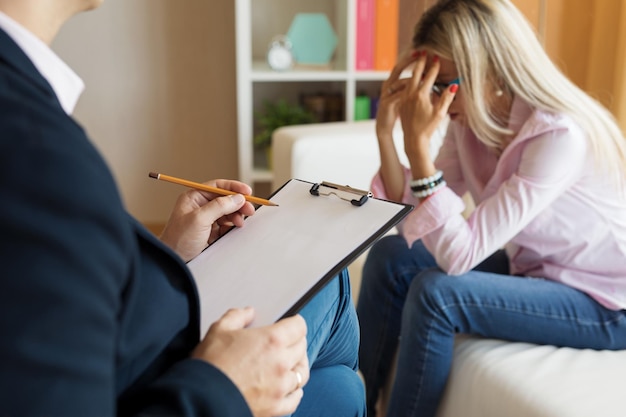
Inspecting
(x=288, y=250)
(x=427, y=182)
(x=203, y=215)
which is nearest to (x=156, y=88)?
(x=427, y=182)

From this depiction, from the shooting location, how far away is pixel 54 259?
1.51ft

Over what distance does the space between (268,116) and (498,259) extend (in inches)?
55.1

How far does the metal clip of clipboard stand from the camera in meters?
0.94

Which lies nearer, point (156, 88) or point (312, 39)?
point (312, 39)

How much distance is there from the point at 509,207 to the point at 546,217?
10 cm

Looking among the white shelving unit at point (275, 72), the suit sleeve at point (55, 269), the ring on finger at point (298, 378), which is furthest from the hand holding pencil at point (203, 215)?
the white shelving unit at point (275, 72)

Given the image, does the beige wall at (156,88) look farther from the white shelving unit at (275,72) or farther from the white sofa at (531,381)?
the white sofa at (531,381)

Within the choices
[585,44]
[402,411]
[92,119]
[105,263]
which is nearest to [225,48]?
[92,119]

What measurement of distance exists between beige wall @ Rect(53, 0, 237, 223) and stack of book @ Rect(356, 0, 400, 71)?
0.59 metres

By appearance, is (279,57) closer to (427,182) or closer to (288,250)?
(427,182)

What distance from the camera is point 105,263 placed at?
49cm

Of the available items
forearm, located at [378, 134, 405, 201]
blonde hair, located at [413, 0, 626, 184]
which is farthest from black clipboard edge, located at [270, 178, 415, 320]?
forearm, located at [378, 134, 405, 201]

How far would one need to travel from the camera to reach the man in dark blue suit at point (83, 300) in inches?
17.9

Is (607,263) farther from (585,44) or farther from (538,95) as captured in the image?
(585,44)
